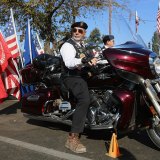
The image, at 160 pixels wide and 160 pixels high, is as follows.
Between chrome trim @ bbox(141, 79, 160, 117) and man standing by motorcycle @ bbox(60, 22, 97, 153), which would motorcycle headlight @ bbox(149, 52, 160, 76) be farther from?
man standing by motorcycle @ bbox(60, 22, 97, 153)

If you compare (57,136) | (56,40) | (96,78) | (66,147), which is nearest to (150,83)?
(96,78)

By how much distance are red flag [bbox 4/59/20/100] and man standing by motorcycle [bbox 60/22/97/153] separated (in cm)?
252

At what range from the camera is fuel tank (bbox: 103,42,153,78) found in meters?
A: 4.55

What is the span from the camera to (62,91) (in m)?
5.74

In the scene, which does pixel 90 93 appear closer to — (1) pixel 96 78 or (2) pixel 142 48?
(1) pixel 96 78

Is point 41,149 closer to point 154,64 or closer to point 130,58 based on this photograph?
point 130,58

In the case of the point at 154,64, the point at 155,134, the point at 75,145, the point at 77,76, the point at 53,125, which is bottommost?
the point at 53,125

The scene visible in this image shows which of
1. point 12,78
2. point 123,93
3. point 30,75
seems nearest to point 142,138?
point 123,93

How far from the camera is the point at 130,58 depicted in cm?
463

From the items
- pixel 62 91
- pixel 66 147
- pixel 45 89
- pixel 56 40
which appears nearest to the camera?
pixel 66 147

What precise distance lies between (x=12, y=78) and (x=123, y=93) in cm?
348

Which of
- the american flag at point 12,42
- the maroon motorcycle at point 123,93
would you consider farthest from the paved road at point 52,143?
the american flag at point 12,42

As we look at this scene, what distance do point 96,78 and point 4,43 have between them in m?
2.94

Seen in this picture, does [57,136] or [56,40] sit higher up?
[56,40]
